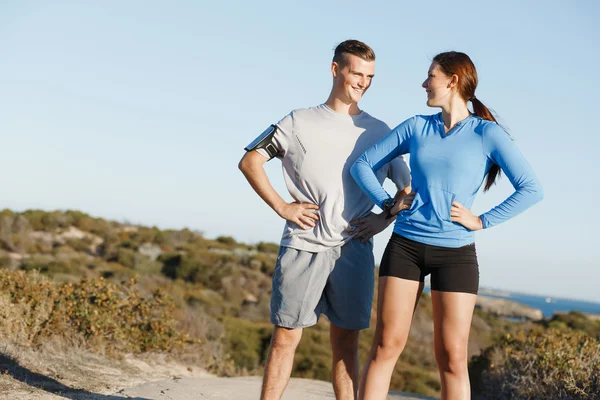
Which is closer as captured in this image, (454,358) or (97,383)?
(454,358)

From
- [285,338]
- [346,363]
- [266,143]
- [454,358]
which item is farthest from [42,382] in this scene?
[454,358]

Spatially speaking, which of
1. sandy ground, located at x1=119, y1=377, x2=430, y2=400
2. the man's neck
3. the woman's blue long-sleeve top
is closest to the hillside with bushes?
sandy ground, located at x1=119, y1=377, x2=430, y2=400

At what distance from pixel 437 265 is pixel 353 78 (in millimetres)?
1318

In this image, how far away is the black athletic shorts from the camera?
4020 mm

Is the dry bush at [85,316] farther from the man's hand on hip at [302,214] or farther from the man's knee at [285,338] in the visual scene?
the man's hand on hip at [302,214]

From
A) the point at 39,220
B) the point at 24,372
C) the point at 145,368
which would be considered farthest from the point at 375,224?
the point at 39,220


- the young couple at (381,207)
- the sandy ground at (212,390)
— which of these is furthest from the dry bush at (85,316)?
the young couple at (381,207)

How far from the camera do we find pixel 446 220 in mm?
4043

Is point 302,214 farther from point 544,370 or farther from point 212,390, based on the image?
point 544,370

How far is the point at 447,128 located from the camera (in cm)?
416

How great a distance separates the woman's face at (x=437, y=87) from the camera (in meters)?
4.12

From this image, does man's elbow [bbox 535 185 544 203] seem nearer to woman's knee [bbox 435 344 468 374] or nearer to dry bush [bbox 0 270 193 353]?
woman's knee [bbox 435 344 468 374]

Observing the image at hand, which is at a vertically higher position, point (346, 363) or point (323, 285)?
point (323, 285)

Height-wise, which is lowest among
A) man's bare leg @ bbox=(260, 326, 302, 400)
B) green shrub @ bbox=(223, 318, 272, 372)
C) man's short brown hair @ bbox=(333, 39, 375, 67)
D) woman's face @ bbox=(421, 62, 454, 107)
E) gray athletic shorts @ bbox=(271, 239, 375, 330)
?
green shrub @ bbox=(223, 318, 272, 372)
